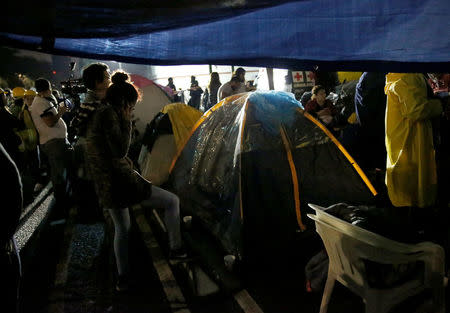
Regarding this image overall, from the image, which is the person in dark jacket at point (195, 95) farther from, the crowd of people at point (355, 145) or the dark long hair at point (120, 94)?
the dark long hair at point (120, 94)

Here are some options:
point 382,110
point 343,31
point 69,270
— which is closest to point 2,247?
point 343,31

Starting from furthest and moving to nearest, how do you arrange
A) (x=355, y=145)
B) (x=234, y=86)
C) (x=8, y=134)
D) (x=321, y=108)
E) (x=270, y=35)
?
(x=234, y=86)
(x=321, y=108)
(x=8, y=134)
(x=355, y=145)
(x=270, y=35)

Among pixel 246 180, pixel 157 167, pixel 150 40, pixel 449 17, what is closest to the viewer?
pixel 449 17

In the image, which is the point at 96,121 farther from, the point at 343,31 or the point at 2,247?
the point at 343,31

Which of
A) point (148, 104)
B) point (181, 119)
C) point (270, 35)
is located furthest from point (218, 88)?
point (270, 35)

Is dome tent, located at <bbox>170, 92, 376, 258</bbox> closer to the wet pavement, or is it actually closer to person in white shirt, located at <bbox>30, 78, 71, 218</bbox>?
the wet pavement

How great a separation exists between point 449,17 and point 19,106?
7.60 metres

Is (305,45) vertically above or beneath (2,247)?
above

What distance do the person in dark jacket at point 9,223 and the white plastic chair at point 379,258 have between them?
6.02 feet

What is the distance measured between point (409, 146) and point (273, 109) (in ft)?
5.03

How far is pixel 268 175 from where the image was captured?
3889 millimetres

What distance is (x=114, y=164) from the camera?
3.12m

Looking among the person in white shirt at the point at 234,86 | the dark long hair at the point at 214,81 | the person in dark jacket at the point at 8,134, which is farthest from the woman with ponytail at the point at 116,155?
the dark long hair at the point at 214,81

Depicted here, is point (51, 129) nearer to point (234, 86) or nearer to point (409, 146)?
point (234, 86)
